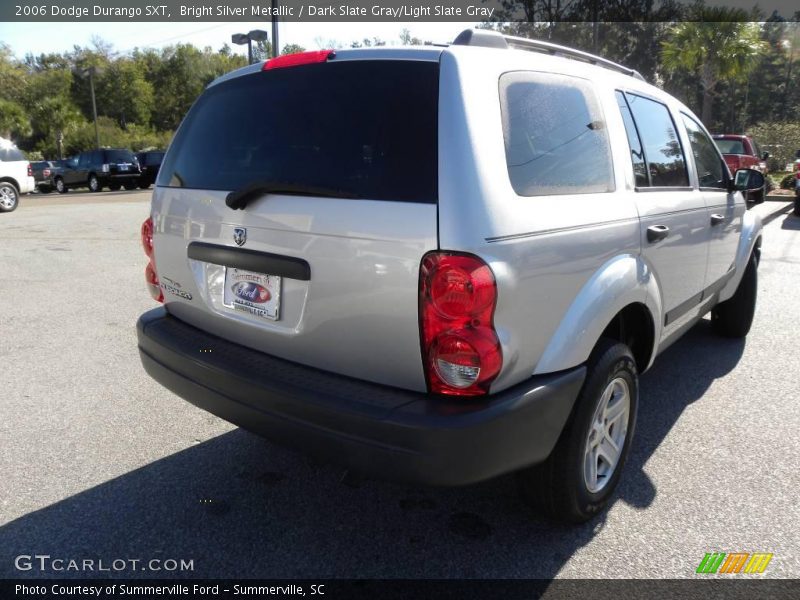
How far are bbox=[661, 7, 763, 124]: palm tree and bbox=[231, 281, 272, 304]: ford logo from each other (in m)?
28.7

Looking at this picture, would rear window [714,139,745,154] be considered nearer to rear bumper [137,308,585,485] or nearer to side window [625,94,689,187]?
side window [625,94,689,187]

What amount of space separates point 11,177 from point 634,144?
58.8ft

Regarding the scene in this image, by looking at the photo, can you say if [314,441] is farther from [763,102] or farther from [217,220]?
[763,102]

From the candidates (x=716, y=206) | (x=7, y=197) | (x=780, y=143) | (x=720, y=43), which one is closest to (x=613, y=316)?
(x=716, y=206)

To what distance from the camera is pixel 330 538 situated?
8.25 ft

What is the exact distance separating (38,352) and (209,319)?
278 centimetres

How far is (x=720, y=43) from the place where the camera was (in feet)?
84.6

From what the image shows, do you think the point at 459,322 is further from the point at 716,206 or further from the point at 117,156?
the point at 117,156

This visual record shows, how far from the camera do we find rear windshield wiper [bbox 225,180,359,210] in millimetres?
2193

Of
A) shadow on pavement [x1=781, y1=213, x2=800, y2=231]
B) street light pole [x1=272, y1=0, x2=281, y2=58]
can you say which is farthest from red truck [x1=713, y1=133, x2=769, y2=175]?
street light pole [x1=272, y1=0, x2=281, y2=58]

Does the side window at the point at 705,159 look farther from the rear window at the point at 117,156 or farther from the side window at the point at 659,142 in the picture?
the rear window at the point at 117,156

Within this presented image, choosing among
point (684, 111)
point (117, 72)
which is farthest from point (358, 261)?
point (117, 72)

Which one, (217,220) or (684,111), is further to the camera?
(684,111)

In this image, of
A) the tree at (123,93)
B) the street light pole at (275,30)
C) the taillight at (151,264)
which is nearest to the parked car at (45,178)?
the street light pole at (275,30)
